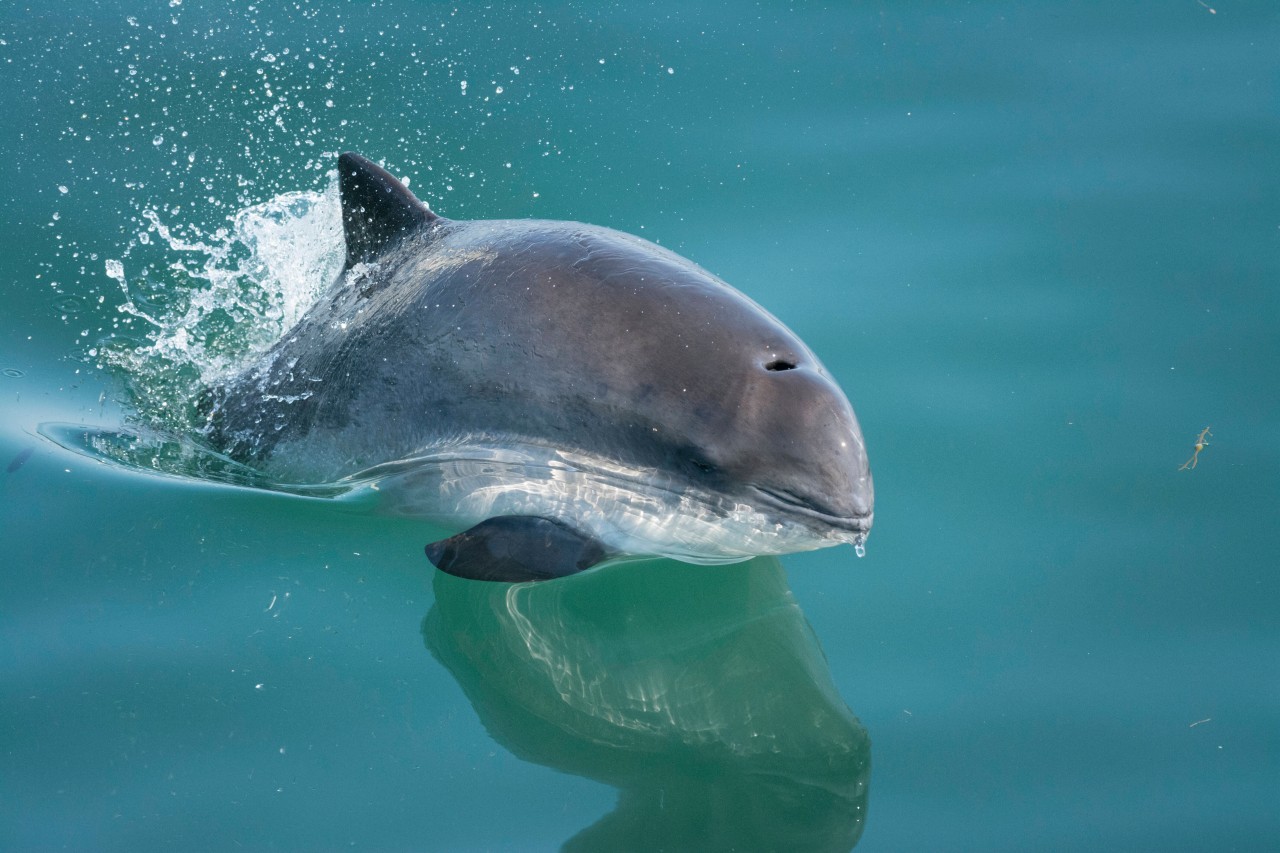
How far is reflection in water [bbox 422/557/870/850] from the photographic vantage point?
14.3 feet

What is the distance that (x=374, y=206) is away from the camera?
257 inches

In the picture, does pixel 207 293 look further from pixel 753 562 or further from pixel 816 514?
pixel 816 514

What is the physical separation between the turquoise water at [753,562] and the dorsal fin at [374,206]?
1.60 m

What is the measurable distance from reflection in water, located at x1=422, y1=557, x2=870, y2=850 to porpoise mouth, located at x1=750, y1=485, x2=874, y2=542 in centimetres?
71

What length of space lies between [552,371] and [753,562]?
139 centimetres

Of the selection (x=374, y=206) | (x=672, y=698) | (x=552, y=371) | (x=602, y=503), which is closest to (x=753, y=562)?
(x=602, y=503)

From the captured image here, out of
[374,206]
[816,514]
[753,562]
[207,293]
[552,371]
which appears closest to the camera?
[816,514]

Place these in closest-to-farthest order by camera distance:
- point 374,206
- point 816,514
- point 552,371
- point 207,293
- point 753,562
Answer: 1. point 816,514
2. point 552,371
3. point 753,562
4. point 374,206
5. point 207,293

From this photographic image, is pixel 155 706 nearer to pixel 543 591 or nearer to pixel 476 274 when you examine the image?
pixel 543 591

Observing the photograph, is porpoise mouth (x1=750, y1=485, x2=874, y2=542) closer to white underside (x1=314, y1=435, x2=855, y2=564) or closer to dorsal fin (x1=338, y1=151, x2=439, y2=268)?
white underside (x1=314, y1=435, x2=855, y2=564)

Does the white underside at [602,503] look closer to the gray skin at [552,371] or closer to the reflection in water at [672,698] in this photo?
the gray skin at [552,371]

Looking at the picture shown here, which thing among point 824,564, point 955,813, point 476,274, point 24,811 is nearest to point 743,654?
point 824,564

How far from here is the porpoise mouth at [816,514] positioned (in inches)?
191

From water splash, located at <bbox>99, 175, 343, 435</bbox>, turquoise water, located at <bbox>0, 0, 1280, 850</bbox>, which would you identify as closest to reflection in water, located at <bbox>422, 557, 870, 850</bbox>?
turquoise water, located at <bbox>0, 0, 1280, 850</bbox>
